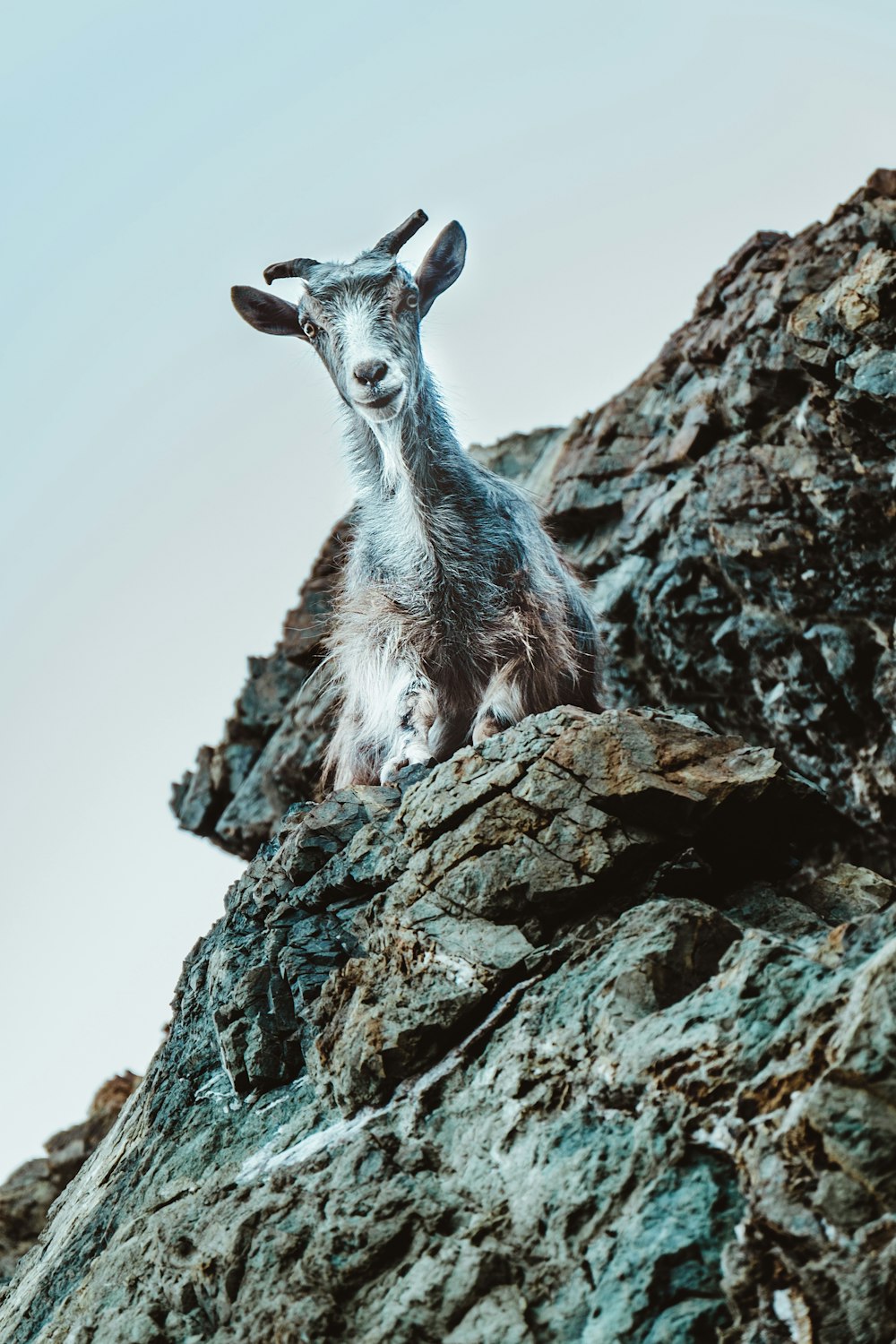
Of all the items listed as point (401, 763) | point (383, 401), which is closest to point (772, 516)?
point (383, 401)

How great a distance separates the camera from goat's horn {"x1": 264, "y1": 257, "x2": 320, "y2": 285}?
9.67 meters

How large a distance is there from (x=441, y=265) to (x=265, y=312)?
1.38 m

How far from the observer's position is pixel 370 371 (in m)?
8.84

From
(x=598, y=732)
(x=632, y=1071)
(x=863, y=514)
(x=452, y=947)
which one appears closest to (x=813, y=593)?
(x=863, y=514)

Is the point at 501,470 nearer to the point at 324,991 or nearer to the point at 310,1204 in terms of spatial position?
the point at 324,991

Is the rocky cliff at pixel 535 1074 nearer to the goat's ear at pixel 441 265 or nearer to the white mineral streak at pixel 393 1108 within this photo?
the white mineral streak at pixel 393 1108

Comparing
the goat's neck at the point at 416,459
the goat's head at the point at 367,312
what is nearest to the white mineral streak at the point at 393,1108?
the goat's neck at the point at 416,459

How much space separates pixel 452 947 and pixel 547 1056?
0.94 metres

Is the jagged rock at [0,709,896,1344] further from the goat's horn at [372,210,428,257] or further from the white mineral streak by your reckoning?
the goat's horn at [372,210,428,257]

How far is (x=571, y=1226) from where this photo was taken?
197 inches

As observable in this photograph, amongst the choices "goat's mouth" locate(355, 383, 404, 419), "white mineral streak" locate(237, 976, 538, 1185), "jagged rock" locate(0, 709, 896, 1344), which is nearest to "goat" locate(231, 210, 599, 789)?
"goat's mouth" locate(355, 383, 404, 419)

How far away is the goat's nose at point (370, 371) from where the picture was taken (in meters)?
8.84

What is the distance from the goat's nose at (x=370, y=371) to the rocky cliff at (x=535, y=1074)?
269 cm

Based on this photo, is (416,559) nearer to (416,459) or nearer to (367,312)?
(416,459)
